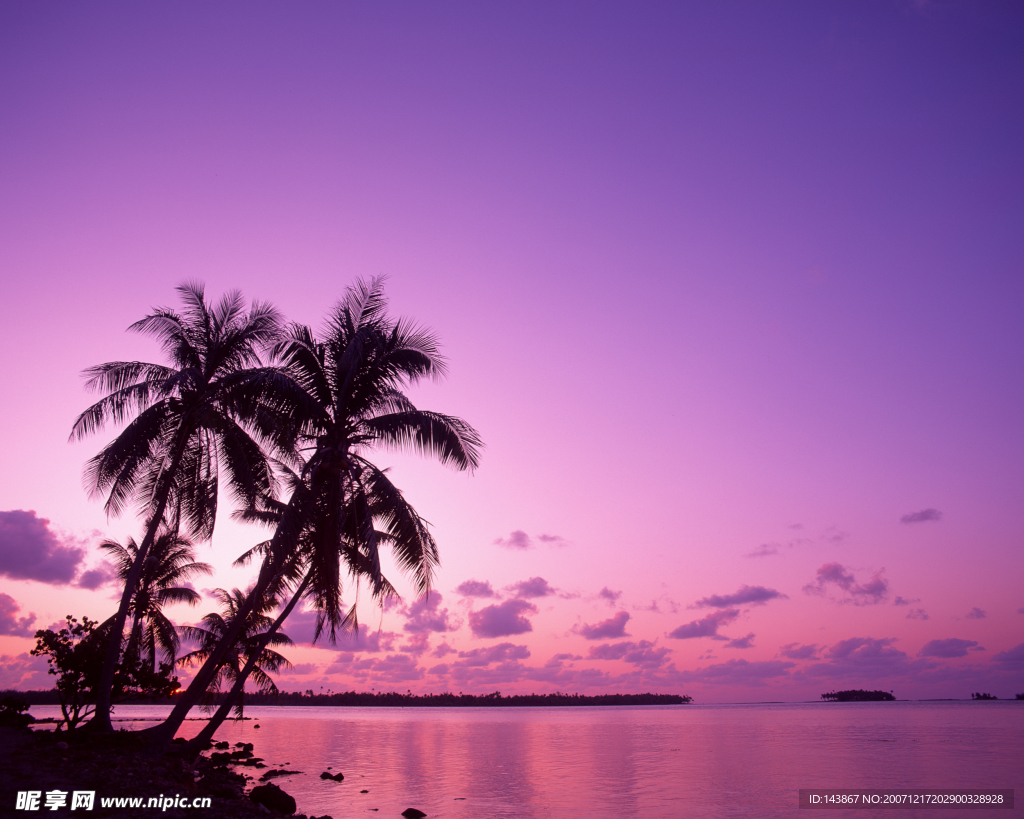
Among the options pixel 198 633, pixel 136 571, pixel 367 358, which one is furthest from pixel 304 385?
pixel 198 633

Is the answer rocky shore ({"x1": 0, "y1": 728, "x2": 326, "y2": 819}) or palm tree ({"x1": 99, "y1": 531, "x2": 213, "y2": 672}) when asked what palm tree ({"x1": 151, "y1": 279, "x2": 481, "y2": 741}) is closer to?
rocky shore ({"x1": 0, "y1": 728, "x2": 326, "y2": 819})

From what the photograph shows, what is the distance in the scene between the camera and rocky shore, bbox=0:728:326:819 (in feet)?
36.2

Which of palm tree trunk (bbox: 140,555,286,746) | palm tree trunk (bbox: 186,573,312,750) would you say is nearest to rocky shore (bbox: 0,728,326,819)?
palm tree trunk (bbox: 140,555,286,746)

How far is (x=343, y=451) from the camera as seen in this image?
16938 millimetres

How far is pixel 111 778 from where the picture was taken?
39.4ft

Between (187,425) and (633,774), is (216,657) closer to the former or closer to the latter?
(187,425)

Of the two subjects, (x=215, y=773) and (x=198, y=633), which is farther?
(x=198, y=633)

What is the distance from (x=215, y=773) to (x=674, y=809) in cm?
1419

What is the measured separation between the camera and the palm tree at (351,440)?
53.7 feet

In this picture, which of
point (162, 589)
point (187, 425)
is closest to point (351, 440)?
point (187, 425)

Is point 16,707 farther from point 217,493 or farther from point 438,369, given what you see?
point 438,369

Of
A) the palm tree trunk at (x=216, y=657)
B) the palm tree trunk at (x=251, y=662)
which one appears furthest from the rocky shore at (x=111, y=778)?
the palm tree trunk at (x=251, y=662)

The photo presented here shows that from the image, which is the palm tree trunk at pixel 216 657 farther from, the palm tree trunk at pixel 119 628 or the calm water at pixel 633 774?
the calm water at pixel 633 774

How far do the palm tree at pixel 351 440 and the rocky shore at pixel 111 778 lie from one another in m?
1.21
